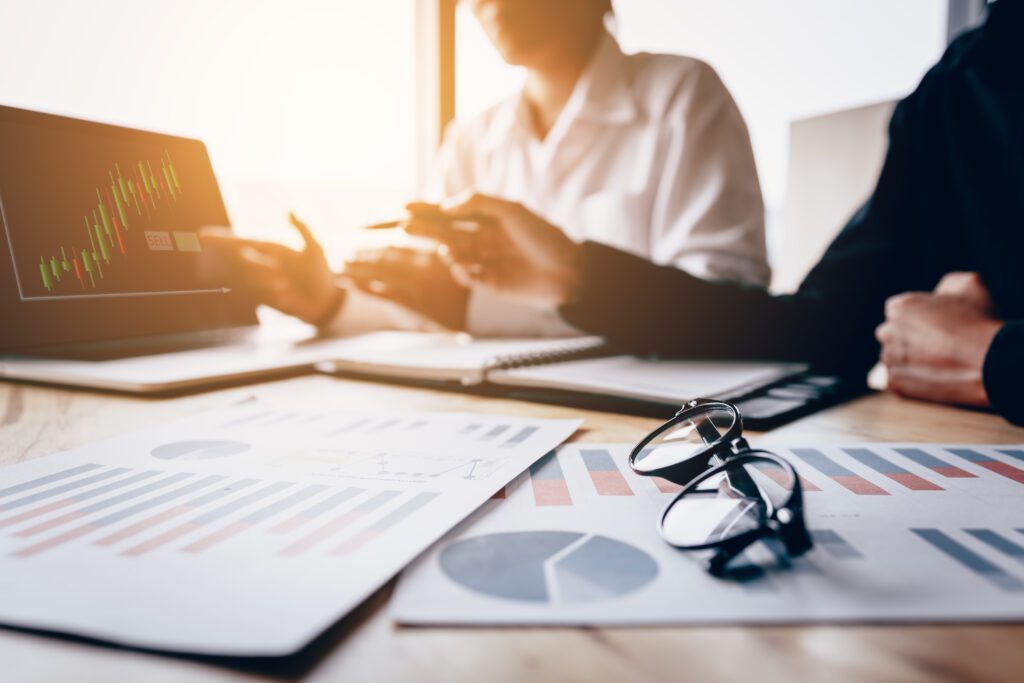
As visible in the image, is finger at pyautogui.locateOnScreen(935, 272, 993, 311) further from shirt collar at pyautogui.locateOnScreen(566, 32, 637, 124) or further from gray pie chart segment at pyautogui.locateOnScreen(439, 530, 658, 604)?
shirt collar at pyautogui.locateOnScreen(566, 32, 637, 124)

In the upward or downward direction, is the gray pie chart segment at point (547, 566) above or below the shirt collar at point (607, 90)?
below

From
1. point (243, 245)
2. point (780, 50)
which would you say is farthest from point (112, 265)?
point (780, 50)

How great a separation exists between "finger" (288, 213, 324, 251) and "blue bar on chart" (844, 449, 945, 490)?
0.78m

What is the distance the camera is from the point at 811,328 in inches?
27.1

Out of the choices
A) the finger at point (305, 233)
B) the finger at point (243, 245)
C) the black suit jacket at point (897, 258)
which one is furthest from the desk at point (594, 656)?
the finger at point (305, 233)

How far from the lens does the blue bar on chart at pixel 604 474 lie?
0.92 ft

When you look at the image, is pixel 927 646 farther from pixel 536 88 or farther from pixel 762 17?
pixel 762 17

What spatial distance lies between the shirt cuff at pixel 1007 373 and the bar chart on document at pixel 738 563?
0.58ft

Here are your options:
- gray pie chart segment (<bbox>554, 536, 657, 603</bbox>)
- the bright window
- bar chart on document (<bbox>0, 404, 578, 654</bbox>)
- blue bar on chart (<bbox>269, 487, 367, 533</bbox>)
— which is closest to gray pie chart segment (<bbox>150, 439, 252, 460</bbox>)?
bar chart on document (<bbox>0, 404, 578, 654</bbox>)

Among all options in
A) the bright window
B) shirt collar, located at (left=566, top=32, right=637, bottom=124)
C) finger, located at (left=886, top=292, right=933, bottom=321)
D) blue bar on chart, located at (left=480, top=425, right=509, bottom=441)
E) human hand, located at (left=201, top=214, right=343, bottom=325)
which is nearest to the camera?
blue bar on chart, located at (left=480, top=425, right=509, bottom=441)

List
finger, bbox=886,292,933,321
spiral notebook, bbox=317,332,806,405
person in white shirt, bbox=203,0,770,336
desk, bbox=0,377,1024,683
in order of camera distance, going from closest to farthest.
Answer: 1. desk, bbox=0,377,1024,683
2. spiral notebook, bbox=317,332,806,405
3. finger, bbox=886,292,933,321
4. person in white shirt, bbox=203,0,770,336

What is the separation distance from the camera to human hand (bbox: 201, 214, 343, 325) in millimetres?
810

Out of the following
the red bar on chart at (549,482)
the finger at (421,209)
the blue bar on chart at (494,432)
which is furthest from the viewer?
the finger at (421,209)

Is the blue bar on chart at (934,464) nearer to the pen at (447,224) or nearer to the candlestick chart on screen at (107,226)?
the pen at (447,224)
